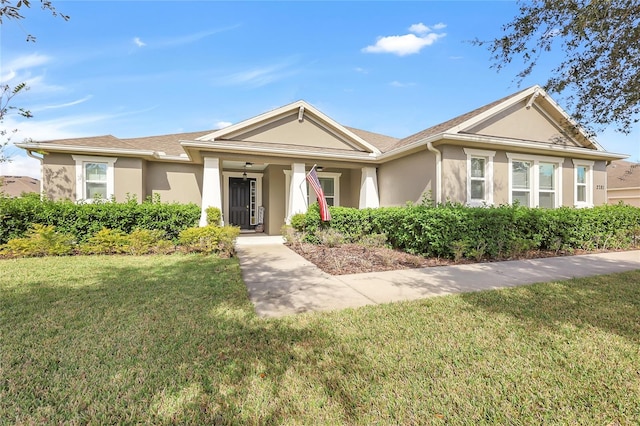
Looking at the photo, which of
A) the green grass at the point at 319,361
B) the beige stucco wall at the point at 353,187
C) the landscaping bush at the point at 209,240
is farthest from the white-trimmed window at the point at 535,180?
the landscaping bush at the point at 209,240

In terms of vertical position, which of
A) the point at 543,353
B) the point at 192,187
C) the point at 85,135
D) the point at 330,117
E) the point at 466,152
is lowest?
the point at 543,353

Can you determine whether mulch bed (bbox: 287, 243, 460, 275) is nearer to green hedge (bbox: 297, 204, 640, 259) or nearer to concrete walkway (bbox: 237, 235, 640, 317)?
concrete walkway (bbox: 237, 235, 640, 317)

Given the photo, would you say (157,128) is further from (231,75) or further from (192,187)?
(231,75)

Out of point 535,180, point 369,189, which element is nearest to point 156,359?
point 369,189

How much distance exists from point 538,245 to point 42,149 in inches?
661

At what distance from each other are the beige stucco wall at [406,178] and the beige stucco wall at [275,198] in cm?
450

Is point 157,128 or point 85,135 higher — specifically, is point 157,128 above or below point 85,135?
above

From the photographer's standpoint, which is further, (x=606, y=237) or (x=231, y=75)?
(x=231, y=75)

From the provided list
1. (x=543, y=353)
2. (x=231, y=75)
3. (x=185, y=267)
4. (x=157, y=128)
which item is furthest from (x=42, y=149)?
(x=543, y=353)

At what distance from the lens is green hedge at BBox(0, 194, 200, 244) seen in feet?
27.3

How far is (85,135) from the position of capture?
12.0m

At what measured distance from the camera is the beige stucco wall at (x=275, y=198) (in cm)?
1325

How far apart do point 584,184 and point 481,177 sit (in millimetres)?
5527

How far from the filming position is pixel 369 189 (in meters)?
12.7
